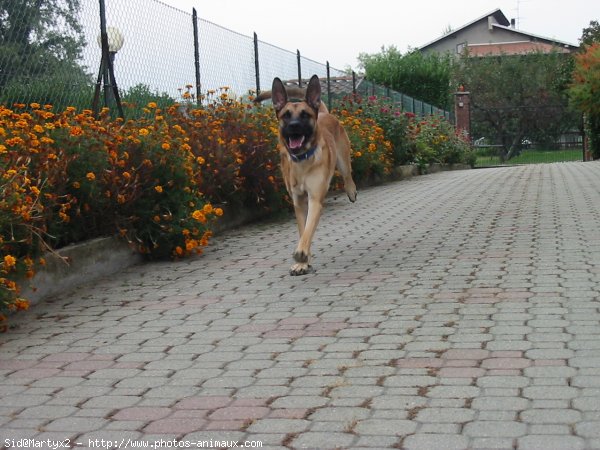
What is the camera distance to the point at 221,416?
3.93 metres

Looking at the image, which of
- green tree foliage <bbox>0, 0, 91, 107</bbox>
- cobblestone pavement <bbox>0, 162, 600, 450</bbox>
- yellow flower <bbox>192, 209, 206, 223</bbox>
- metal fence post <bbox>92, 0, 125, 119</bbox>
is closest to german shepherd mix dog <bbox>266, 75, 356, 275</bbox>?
cobblestone pavement <bbox>0, 162, 600, 450</bbox>

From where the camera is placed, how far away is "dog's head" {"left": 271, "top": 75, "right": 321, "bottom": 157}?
788 cm

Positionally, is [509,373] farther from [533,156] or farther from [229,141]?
[533,156]

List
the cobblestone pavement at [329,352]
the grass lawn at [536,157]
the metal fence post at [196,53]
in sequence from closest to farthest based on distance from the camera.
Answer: the cobblestone pavement at [329,352] < the metal fence post at [196,53] < the grass lawn at [536,157]

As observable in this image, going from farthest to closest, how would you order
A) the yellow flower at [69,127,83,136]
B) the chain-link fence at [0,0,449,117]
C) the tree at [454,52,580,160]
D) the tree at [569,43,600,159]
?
the tree at [454,52,580,160], the tree at [569,43,600,159], the chain-link fence at [0,0,449,117], the yellow flower at [69,127,83,136]

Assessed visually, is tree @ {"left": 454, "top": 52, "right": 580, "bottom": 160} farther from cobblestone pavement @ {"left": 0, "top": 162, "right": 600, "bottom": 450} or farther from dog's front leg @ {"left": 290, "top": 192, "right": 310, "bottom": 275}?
cobblestone pavement @ {"left": 0, "top": 162, "right": 600, "bottom": 450}

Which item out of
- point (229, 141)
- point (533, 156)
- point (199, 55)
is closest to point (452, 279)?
point (229, 141)

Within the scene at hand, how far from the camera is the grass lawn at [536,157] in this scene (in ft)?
141

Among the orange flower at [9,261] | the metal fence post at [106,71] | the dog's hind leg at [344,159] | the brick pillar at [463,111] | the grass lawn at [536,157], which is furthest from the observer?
the grass lawn at [536,157]

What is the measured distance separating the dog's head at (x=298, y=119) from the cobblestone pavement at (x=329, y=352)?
3.57 feet

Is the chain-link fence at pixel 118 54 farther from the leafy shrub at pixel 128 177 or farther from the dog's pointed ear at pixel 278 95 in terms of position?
the dog's pointed ear at pixel 278 95

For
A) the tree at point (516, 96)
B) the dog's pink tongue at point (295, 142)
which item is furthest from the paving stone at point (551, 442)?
the tree at point (516, 96)

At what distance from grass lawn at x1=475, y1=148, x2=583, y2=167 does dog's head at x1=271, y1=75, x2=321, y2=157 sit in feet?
114

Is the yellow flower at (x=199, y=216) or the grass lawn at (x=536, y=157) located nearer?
the yellow flower at (x=199, y=216)
